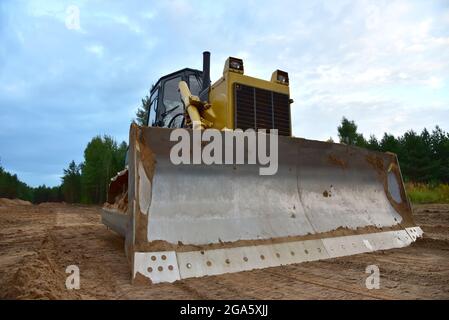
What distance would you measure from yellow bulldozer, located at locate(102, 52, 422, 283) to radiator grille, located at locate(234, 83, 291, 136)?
1cm

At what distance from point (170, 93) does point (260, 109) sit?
1.85m

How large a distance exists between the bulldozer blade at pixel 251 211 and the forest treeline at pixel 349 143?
2069 centimetres

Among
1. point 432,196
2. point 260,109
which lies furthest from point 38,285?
point 432,196

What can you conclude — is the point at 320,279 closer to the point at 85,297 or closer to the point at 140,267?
the point at 140,267

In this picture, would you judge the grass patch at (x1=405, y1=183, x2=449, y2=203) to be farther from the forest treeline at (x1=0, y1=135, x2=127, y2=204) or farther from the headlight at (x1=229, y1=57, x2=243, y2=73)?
the forest treeline at (x1=0, y1=135, x2=127, y2=204)

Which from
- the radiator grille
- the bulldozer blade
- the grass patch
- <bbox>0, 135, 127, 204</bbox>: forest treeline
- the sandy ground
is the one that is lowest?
the sandy ground

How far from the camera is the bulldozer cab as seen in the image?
5084mm

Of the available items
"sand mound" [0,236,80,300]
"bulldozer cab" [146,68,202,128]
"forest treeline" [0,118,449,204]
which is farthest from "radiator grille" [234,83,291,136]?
"forest treeline" [0,118,449,204]

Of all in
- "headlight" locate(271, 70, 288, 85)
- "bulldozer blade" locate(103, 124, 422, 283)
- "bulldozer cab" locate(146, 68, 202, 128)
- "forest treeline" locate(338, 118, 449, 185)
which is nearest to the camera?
"bulldozer blade" locate(103, 124, 422, 283)

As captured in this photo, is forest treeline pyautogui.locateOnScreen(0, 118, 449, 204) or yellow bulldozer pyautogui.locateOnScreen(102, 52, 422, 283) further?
forest treeline pyautogui.locateOnScreen(0, 118, 449, 204)

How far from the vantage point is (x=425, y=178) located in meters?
28.3

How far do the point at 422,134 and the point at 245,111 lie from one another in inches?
1370

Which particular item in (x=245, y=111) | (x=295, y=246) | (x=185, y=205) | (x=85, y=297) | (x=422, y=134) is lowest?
(x=85, y=297)
